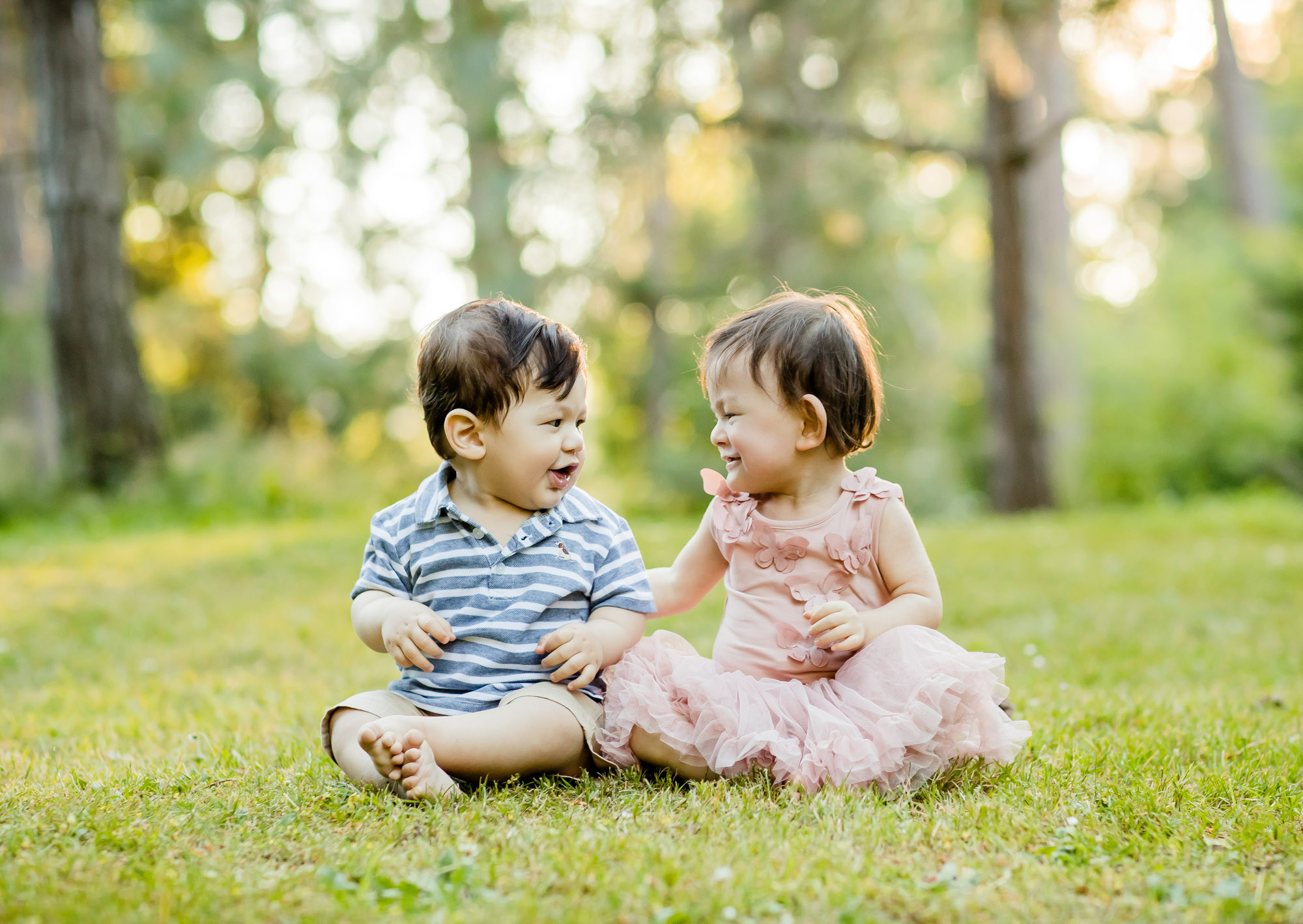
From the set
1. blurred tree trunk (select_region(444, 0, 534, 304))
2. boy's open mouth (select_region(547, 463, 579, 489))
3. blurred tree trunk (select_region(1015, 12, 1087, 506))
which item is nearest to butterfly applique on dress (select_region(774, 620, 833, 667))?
boy's open mouth (select_region(547, 463, 579, 489))

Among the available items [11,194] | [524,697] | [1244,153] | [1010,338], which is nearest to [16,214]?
[11,194]

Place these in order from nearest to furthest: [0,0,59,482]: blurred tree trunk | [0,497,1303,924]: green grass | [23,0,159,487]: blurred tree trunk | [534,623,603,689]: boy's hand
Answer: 1. [0,497,1303,924]: green grass
2. [534,623,603,689]: boy's hand
3. [23,0,159,487]: blurred tree trunk
4. [0,0,59,482]: blurred tree trunk

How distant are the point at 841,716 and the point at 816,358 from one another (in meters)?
0.86

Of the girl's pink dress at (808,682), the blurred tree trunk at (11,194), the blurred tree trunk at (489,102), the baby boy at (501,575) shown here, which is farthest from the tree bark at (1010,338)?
the blurred tree trunk at (11,194)

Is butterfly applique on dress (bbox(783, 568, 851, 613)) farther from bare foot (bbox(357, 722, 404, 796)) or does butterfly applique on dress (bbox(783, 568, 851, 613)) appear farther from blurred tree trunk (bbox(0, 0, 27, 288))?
blurred tree trunk (bbox(0, 0, 27, 288))

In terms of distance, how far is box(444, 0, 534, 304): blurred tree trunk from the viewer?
12.6 meters

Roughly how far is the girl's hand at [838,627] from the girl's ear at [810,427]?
40 cm

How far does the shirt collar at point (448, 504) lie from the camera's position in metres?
2.79

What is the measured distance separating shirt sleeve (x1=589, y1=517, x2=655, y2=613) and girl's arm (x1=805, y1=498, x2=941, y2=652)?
0.43m

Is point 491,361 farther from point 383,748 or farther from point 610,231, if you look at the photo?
point 610,231

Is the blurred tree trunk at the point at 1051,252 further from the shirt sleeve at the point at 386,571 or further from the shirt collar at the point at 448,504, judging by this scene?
the shirt sleeve at the point at 386,571

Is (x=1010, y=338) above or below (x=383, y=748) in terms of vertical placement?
above

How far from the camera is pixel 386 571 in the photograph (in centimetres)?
281

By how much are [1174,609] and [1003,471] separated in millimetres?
5674
